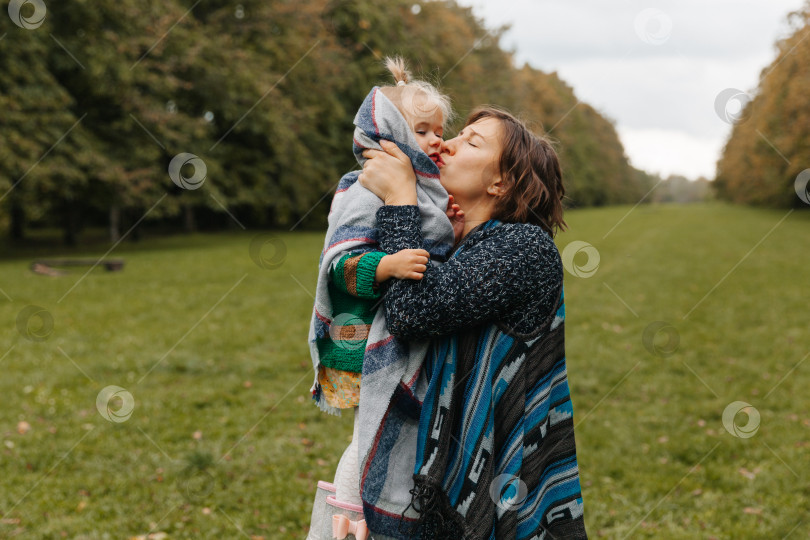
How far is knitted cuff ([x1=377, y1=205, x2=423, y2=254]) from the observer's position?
1.78 metres

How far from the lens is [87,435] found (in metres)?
5.25

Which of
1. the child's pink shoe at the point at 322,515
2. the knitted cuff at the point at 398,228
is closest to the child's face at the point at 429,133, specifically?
the knitted cuff at the point at 398,228

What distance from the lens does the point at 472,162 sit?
195 centimetres

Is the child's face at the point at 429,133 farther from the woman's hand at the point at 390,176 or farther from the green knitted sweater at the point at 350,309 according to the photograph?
the green knitted sweater at the point at 350,309

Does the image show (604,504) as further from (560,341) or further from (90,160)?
(90,160)

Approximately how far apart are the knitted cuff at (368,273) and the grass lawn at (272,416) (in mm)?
2650

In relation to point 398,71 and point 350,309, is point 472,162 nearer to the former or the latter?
point 398,71

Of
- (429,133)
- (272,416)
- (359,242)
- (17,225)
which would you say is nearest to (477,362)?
(359,242)

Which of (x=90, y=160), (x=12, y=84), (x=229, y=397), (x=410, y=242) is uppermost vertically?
(x=12, y=84)

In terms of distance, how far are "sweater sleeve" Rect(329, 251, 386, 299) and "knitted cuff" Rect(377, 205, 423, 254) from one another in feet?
0.13

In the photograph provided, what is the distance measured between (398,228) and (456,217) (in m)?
0.26

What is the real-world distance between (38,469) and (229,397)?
5.81ft

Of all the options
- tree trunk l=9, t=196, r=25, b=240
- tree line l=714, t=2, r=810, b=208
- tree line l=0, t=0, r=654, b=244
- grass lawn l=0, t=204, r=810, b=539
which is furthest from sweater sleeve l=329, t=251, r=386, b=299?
tree trunk l=9, t=196, r=25, b=240

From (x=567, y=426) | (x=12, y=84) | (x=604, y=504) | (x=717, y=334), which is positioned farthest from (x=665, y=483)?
(x=12, y=84)
